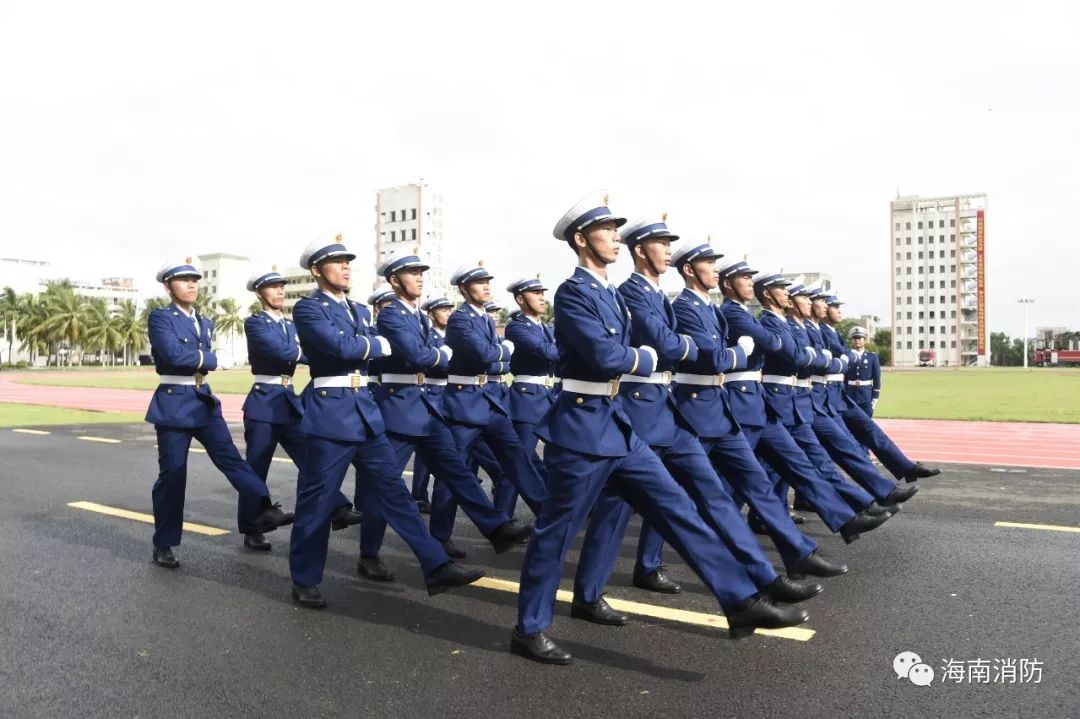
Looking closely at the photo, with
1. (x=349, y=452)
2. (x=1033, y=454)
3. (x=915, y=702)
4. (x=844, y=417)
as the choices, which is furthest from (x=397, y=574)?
(x=1033, y=454)

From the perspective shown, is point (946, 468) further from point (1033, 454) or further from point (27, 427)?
point (27, 427)

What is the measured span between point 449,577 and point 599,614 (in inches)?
32.5

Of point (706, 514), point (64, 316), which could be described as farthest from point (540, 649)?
point (64, 316)

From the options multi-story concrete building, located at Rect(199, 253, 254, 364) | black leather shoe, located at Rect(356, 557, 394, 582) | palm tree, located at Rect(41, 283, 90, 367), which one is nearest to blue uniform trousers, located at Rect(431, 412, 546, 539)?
black leather shoe, located at Rect(356, 557, 394, 582)

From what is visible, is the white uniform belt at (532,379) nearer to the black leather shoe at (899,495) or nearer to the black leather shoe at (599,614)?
the black leather shoe at (899,495)

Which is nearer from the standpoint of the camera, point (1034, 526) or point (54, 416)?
point (1034, 526)

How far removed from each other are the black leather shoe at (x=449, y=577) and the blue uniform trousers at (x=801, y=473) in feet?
6.73

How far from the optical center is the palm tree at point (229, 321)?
101375 mm

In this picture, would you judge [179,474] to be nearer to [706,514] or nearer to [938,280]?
[706,514]

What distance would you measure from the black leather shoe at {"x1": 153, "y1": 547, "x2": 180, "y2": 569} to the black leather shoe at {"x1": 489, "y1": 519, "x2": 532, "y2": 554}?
2.12 meters

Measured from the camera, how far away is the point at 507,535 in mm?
5910

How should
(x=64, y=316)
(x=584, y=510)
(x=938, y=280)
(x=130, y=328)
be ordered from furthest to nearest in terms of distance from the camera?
(x=938, y=280)
(x=130, y=328)
(x=64, y=316)
(x=584, y=510)

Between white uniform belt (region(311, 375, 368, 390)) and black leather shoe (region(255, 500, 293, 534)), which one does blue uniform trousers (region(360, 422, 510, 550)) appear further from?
black leather shoe (region(255, 500, 293, 534))

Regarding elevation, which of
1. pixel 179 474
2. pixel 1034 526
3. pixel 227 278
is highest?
pixel 227 278
